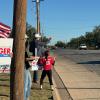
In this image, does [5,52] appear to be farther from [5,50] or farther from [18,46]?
[18,46]

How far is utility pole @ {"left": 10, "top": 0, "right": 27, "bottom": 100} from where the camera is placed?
7656mm

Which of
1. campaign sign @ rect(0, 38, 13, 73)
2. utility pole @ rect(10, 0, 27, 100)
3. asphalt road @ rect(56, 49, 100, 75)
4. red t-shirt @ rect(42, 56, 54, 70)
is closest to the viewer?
utility pole @ rect(10, 0, 27, 100)

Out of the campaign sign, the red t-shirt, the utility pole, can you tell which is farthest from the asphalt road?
the utility pole

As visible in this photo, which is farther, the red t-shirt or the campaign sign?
the red t-shirt

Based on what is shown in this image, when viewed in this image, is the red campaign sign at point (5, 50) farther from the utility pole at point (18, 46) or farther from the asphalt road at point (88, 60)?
the asphalt road at point (88, 60)

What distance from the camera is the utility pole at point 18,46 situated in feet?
25.1

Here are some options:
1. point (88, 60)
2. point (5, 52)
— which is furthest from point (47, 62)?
point (88, 60)

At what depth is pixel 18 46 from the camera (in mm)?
7699

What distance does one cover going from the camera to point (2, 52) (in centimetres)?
1220

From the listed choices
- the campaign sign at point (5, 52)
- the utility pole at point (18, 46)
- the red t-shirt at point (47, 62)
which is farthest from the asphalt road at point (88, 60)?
the utility pole at point (18, 46)

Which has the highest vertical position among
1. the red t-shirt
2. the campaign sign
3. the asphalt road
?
the campaign sign

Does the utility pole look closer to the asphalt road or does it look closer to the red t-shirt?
the red t-shirt

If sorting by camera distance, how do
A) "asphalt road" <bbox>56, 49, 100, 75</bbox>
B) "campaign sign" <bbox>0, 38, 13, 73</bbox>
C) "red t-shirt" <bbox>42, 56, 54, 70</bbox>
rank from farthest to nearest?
"asphalt road" <bbox>56, 49, 100, 75</bbox>
"red t-shirt" <bbox>42, 56, 54, 70</bbox>
"campaign sign" <bbox>0, 38, 13, 73</bbox>

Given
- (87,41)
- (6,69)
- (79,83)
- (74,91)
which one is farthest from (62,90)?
(87,41)
